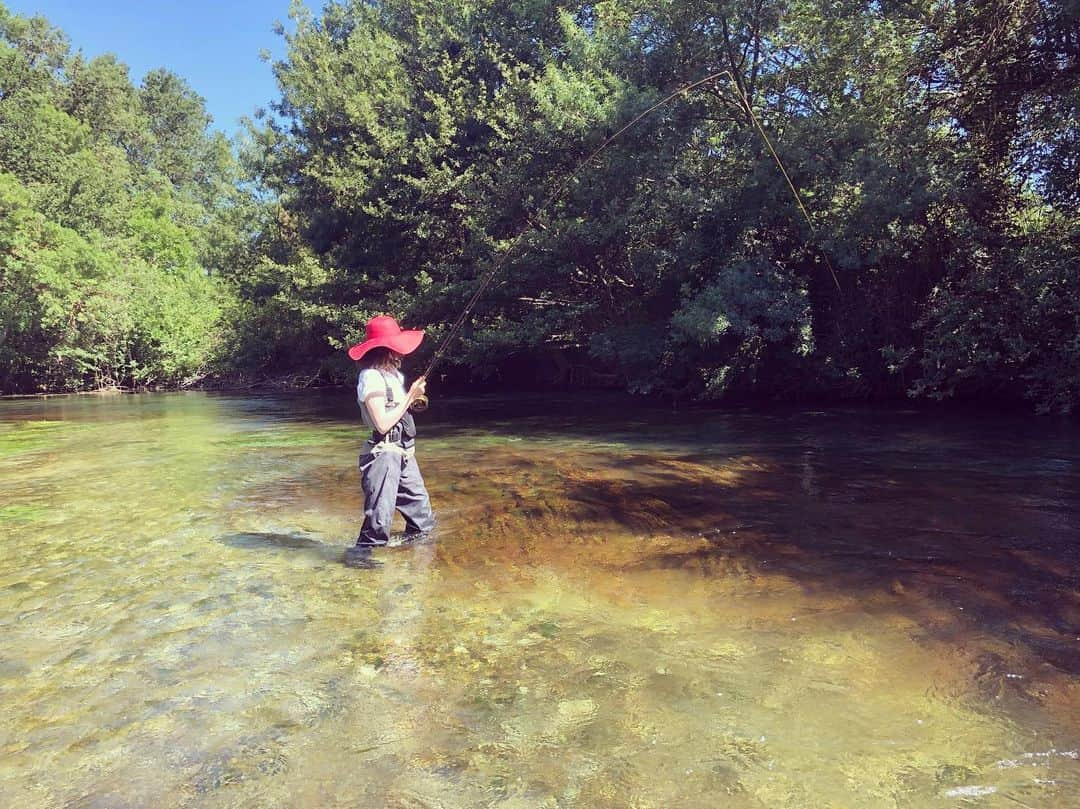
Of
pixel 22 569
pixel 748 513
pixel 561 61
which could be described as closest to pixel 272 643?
pixel 22 569

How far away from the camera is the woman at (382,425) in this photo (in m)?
5.87

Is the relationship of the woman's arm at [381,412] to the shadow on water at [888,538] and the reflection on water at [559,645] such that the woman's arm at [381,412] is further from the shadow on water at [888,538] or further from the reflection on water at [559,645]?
the shadow on water at [888,538]

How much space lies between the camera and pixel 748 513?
7230 mm

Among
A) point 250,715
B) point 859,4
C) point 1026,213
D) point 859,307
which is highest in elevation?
point 859,4

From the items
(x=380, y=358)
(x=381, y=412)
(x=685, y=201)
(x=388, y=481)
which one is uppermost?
(x=685, y=201)

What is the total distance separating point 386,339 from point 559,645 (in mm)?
2789

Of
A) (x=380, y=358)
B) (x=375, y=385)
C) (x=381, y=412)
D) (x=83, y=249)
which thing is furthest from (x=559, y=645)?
(x=83, y=249)

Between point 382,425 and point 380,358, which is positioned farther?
point 380,358

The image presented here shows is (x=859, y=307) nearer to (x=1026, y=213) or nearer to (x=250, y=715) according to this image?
(x=1026, y=213)

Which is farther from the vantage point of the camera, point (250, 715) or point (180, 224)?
point (180, 224)

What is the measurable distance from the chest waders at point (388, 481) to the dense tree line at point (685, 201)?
7.70 meters

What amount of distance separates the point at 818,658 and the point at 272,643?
2.88m

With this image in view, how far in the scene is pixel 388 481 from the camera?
603cm

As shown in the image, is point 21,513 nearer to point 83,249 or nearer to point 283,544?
point 283,544
